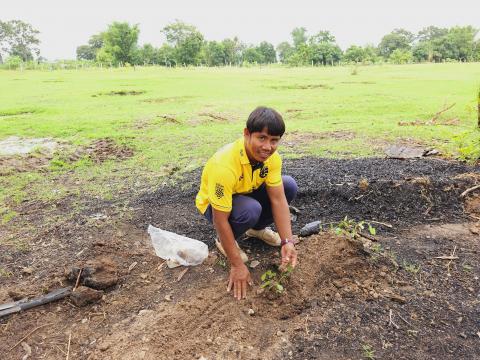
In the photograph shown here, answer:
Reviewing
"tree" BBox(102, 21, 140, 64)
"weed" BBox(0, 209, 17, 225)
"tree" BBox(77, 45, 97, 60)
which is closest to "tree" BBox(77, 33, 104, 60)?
"tree" BBox(77, 45, 97, 60)

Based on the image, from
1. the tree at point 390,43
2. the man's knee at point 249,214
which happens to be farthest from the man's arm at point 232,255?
the tree at point 390,43

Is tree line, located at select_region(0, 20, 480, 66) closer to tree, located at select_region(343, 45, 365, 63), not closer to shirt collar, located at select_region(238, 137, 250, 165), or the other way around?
tree, located at select_region(343, 45, 365, 63)

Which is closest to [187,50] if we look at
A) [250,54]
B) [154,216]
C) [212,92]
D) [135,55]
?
[135,55]

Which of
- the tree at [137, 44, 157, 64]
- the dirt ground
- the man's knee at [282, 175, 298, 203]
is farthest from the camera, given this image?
the tree at [137, 44, 157, 64]

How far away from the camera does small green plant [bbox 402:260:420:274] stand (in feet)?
9.48

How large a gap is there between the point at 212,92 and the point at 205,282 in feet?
45.7

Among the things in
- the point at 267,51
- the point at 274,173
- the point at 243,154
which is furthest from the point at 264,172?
the point at 267,51

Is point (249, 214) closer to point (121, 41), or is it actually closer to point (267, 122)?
point (267, 122)

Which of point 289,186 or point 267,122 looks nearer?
point 267,122

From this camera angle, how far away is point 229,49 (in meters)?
71.1

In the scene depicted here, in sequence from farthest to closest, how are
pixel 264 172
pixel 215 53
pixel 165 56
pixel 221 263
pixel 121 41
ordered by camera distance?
pixel 215 53, pixel 165 56, pixel 121 41, pixel 221 263, pixel 264 172

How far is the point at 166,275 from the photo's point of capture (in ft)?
9.86

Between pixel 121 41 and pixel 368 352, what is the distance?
154 ft

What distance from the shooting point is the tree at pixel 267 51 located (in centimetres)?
7912
